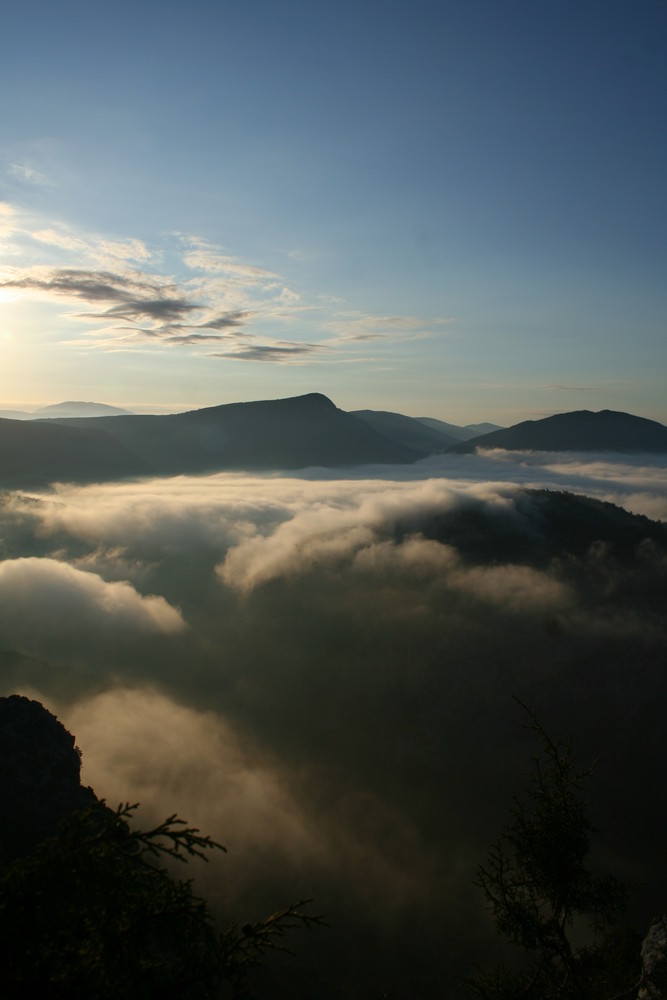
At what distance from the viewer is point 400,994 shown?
73312 millimetres

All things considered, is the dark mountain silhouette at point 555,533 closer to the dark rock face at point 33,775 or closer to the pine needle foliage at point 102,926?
the dark rock face at point 33,775

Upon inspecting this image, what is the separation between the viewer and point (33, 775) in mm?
63062

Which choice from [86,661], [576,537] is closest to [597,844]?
[576,537]

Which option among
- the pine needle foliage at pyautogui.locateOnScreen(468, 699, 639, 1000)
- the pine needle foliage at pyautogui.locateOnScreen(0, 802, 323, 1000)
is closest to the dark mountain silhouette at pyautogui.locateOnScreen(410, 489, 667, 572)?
the pine needle foliage at pyautogui.locateOnScreen(468, 699, 639, 1000)

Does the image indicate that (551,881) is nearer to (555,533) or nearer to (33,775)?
(33,775)

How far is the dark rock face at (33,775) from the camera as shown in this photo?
59.2 meters

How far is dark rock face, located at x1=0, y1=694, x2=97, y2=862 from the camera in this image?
59.2 meters

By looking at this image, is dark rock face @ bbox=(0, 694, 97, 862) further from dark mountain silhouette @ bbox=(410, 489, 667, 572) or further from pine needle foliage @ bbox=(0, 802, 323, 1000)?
dark mountain silhouette @ bbox=(410, 489, 667, 572)

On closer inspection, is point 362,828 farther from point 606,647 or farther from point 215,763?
point 606,647

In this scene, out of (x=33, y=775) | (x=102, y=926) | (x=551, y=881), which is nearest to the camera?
(x=102, y=926)

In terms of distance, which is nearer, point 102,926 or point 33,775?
point 102,926

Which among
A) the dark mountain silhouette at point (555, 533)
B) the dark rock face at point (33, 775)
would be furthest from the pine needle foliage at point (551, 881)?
the dark mountain silhouette at point (555, 533)

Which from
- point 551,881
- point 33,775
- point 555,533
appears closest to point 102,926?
point 551,881

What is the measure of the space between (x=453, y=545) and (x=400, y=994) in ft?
450
